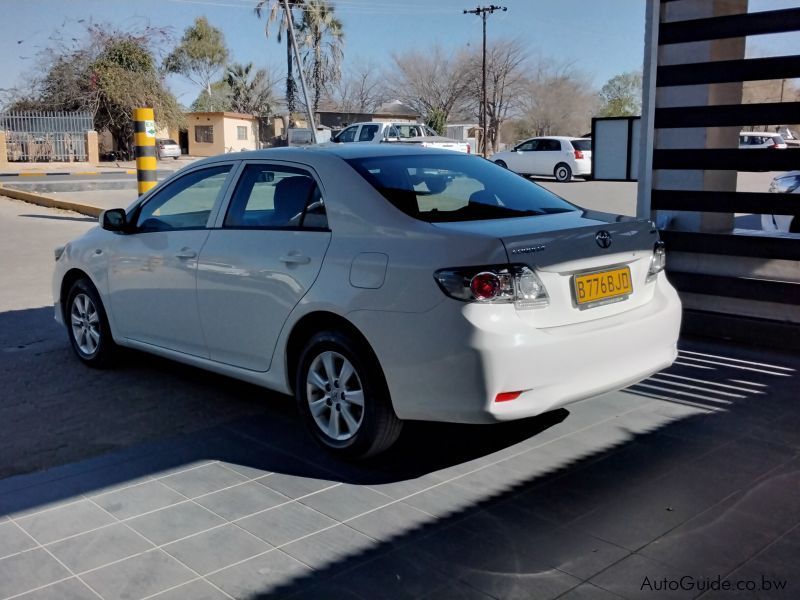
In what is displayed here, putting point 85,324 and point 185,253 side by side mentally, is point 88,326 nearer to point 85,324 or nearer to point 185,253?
point 85,324

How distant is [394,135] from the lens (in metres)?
28.4

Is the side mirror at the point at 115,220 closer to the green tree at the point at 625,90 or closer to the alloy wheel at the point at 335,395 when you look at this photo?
the alloy wheel at the point at 335,395

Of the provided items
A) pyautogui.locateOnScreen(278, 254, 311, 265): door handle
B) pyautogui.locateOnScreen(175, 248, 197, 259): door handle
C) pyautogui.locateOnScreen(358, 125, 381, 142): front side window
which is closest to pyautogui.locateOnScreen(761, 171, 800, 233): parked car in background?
pyautogui.locateOnScreen(278, 254, 311, 265): door handle

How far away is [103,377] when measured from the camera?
6.08 m

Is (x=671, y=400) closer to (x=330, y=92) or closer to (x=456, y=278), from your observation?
(x=456, y=278)

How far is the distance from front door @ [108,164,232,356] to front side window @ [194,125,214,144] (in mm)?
55696

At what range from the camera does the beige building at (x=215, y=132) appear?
193ft

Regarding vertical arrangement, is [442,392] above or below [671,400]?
above

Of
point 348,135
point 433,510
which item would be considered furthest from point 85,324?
point 348,135

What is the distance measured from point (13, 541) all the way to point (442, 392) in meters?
1.94

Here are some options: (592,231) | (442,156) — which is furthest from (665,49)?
(592,231)

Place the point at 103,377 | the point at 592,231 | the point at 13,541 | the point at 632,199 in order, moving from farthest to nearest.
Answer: the point at 632,199 < the point at 103,377 < the point at 592,231 < the point at 13,541

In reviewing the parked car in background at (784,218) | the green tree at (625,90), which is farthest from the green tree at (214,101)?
the parked car in background at (784,218)

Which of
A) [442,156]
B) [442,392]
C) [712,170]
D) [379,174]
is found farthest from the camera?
[712,170]
